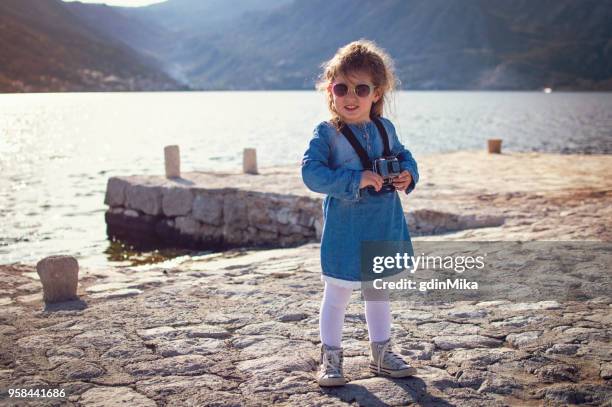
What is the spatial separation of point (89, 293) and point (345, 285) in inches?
125

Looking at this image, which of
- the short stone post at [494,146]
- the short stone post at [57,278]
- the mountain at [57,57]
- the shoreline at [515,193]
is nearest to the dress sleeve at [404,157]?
the short stone post at [57,278]

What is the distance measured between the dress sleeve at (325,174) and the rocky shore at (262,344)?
1.09 metres

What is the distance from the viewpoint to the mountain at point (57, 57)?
103625mm

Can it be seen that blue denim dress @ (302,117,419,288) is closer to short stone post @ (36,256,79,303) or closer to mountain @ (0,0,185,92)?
short stone post @ (36,256,79,303)

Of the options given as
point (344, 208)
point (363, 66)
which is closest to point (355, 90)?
point (363, 66)

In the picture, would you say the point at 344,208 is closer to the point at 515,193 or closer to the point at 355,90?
the point at 355,90

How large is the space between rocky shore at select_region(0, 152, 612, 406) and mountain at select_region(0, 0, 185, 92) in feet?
317

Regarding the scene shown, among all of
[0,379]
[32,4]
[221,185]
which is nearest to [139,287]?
[0,379]

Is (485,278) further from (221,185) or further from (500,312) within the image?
(221,185)

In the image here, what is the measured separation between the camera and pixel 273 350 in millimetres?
3947

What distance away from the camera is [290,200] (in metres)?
10.4

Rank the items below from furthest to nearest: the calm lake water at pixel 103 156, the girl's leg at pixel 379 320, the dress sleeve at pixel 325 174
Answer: the calm lake water at pixel 103 156
the girl's leg at pixel 379 320
the dress sleeve at pixel 325 174

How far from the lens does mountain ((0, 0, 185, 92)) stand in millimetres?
103625

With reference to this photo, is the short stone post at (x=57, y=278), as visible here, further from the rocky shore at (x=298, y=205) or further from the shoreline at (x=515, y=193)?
the rocky shore at (x=298, y=205)
